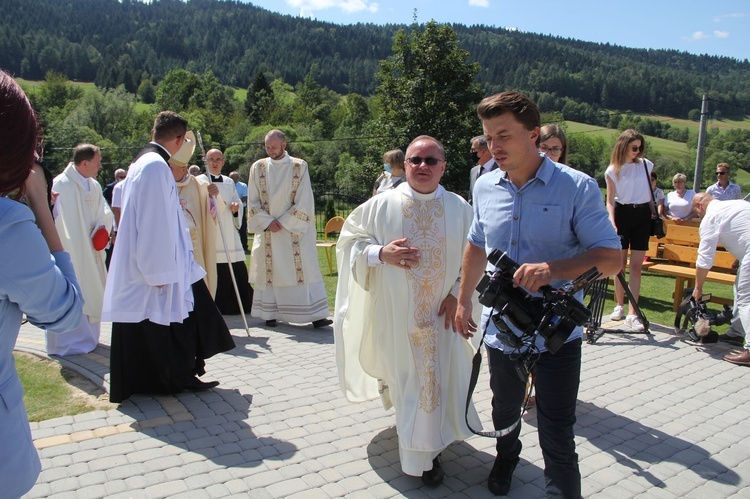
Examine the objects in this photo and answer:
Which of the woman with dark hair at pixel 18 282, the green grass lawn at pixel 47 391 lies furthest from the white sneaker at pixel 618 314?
the woman with dark hair at pixel 18 282

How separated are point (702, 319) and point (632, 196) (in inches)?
60.3

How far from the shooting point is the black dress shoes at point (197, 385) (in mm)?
5051

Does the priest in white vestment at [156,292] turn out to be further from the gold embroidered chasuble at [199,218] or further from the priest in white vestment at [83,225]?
the priest in white vestment at [83,225]

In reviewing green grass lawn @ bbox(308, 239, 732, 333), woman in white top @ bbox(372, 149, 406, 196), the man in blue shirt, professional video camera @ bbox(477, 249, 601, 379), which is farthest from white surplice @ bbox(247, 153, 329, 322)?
professional video camera @ bbox(477, 249, 601, 379)

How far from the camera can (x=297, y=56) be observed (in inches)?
Answer: 5625

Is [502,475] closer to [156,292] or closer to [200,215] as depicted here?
[156,292]

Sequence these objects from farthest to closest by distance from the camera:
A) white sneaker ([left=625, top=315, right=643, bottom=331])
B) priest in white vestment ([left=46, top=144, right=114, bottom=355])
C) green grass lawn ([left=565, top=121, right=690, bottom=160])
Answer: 1. green grass lawn ([left=565, top=121, right=690, bottom=160])
2. white sneaker ([left=625, top=315, right=643, bottom=331])
3. priest in white vestment ([left=46, top=144, right=114, bottom=355])

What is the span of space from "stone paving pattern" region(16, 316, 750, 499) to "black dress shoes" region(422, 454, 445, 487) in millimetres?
45

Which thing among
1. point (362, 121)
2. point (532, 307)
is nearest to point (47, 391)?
point (532, 307)

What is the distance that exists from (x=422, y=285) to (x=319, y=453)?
1.33 m

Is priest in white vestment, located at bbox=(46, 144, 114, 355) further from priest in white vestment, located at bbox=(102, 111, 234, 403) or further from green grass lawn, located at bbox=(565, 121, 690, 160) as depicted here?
green grass lawn, located at bbox=(565, 121, 690, 160)

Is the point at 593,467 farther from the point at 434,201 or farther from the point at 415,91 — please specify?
the point at 415,91

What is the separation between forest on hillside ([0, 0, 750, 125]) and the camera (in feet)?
213

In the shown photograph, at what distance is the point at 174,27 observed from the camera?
158m
